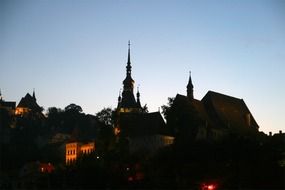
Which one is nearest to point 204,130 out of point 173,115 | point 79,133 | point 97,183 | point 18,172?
point 173,115

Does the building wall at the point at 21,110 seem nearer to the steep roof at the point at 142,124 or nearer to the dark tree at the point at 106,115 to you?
the dark tree at the point at 106,115

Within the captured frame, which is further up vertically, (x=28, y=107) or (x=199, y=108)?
(x=28, y=107)

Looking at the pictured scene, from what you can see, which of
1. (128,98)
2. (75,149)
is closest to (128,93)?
(128,98)

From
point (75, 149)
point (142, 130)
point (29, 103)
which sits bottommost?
point (75, 149)

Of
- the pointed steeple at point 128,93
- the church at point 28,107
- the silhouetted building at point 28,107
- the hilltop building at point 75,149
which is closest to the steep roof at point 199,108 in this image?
the hilltop building at point 75,149

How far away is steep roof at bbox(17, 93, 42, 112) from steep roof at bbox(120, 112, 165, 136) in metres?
78.7

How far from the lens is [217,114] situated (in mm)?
93750

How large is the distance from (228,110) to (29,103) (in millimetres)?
91918

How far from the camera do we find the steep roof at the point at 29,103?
170 meters

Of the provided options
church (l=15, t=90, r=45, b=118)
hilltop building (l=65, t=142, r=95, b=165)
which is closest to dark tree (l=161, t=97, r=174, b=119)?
hilltop building (l=65, t=142, r=95, b=165)

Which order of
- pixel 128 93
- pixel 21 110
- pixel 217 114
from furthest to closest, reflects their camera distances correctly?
pixel 21 110
pixel 128 93
pixel 217 114

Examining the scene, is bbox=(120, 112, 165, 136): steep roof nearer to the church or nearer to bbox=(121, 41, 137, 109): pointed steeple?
bbox=(121, 41, 137, 109): pointed steeple

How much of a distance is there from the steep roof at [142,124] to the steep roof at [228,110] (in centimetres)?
934

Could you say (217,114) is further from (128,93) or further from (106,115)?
(128,93)
